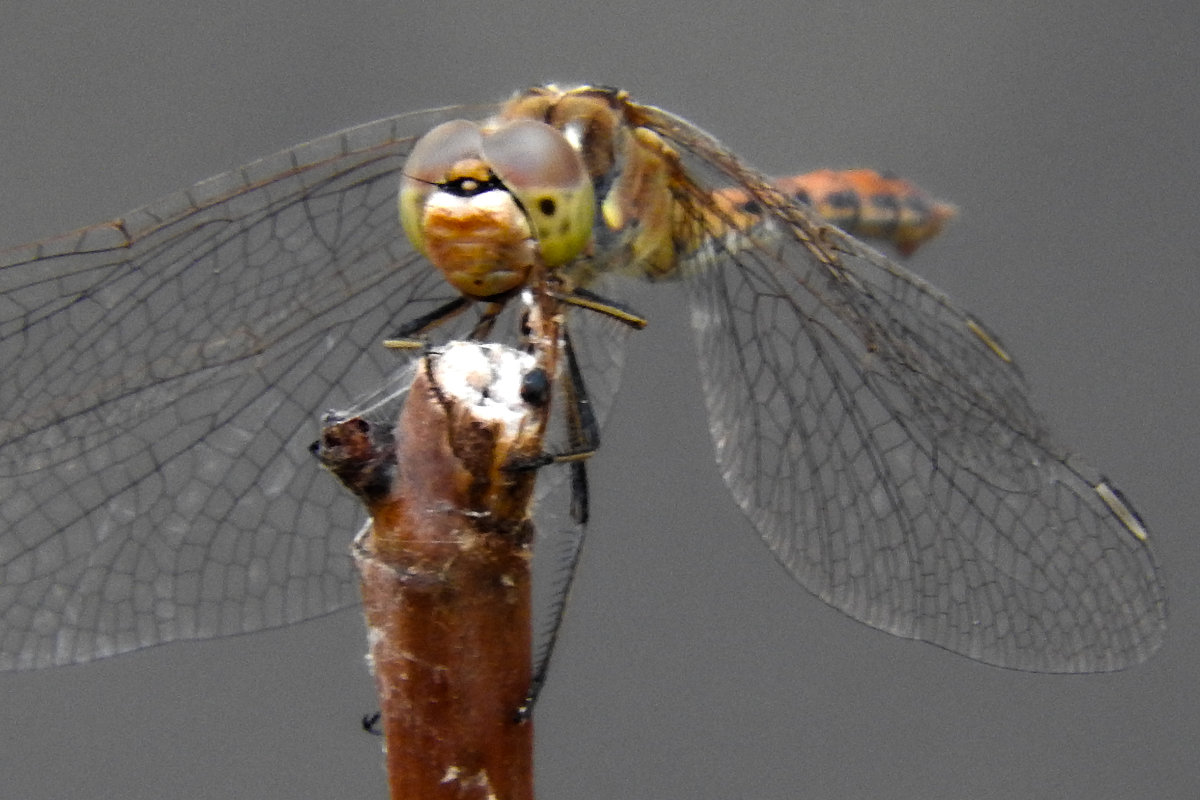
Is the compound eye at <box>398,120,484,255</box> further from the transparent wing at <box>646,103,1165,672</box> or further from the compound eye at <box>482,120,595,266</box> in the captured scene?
the transparent wing at <box>646,103,1165,672</box>

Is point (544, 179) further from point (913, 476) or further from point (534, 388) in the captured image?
point (913, 476)

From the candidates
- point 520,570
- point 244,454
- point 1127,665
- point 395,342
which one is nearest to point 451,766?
point 520,570

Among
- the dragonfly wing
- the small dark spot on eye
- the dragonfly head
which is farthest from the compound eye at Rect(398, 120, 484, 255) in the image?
the small dark spot on eye

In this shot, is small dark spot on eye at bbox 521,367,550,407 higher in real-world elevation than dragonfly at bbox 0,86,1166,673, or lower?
lower

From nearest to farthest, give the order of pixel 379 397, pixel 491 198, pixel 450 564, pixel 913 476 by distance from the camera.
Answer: pixel 450 564, pixel 491 198, pixel 379 397, pixel 913 476

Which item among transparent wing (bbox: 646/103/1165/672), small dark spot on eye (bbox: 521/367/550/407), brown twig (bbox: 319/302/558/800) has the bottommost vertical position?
brown twig (bbox: 319/302/558/800)

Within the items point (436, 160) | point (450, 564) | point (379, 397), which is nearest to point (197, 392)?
point (379, 397)
